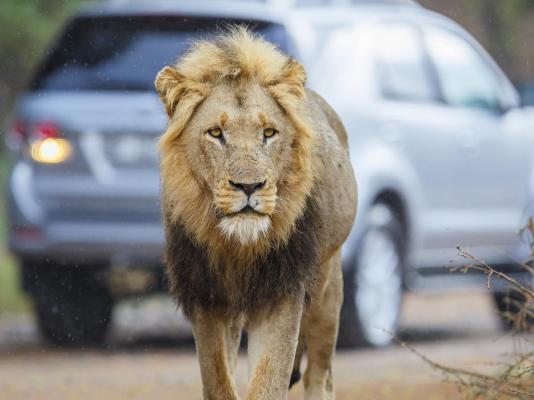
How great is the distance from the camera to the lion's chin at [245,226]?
4.84 metres

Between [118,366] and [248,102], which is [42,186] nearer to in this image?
[118,366]

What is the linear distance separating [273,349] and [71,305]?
176 inches

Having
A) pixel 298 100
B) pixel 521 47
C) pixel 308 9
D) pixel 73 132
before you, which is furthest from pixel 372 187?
pixel 521 47

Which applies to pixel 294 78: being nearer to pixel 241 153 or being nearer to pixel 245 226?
pixel 241 153

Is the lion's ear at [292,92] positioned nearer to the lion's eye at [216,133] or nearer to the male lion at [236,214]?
the male lion at [236,214]

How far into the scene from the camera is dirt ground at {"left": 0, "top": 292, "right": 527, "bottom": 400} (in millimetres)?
7957

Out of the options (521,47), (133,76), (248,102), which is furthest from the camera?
(521,47)

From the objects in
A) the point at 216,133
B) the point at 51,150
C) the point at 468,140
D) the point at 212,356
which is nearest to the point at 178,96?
the point at 216,133

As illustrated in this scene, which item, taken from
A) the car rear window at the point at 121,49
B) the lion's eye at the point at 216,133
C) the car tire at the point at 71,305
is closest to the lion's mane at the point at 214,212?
the lion's eye at the point at 216,133

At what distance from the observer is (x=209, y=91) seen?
5.04 m

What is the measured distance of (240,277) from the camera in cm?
512

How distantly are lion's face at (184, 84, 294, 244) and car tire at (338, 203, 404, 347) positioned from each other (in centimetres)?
406

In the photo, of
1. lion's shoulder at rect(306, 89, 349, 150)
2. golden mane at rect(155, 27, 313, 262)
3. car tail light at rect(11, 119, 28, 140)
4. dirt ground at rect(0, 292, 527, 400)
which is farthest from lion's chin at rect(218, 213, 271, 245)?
car tail light at rect(11, 119, 28, 140)

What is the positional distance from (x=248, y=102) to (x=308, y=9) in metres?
4.41
